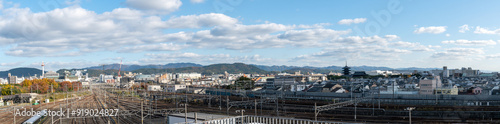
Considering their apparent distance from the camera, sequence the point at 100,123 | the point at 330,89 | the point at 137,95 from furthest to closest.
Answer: the point at 137,95, the point at 330,89, the point at 100,123

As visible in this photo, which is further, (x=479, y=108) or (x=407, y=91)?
(x=407, y=91)

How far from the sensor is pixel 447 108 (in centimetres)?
2627

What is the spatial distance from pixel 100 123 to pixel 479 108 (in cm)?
2836

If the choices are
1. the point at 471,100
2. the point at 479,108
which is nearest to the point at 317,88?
the point at 471,100

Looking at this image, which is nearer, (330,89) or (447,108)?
(447,108)

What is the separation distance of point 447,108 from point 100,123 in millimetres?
27043

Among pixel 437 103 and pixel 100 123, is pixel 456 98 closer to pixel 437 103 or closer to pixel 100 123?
pixel 437 103

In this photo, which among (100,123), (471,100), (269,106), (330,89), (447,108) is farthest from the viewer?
(330,89)

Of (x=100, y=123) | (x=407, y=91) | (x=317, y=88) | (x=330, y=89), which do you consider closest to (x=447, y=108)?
(x=407, y=91)

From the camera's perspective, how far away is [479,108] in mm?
24641

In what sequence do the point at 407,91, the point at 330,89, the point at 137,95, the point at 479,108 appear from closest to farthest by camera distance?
the point at 479,108 < the point at 407,91 < the point at 330,89 < the point at 137,95

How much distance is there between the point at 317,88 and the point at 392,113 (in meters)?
19.9

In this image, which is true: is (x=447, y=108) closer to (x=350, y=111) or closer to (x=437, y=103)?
(x=437, y=103)

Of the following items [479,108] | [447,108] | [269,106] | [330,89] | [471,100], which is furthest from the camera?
[330,89]
